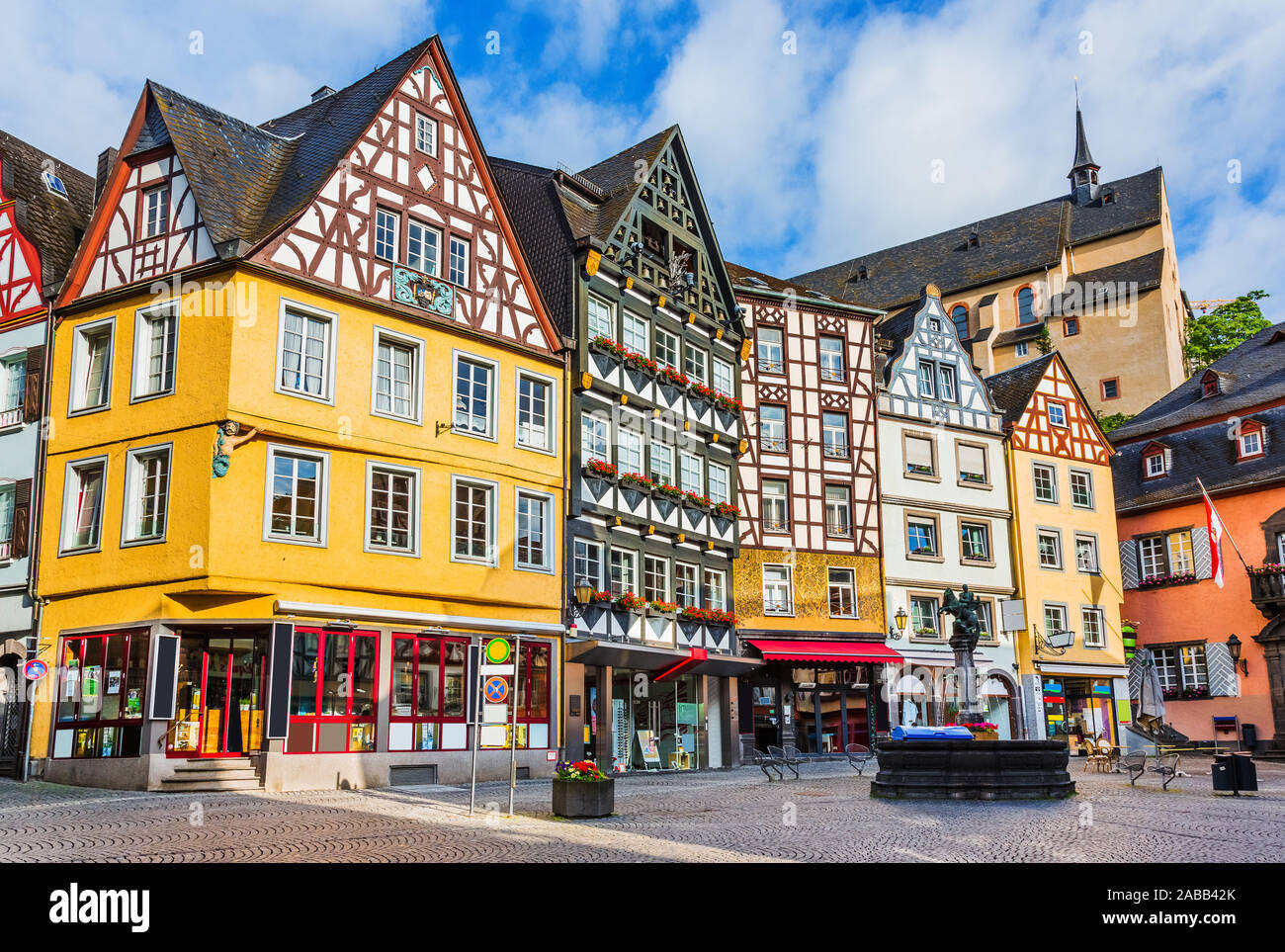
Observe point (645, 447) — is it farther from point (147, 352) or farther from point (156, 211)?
point (156, 211)

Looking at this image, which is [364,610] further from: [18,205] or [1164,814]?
[1164,814]

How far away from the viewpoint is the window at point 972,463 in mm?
38844

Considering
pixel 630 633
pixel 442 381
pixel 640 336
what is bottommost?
pixel 630 633

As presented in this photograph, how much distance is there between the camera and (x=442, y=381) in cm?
2402

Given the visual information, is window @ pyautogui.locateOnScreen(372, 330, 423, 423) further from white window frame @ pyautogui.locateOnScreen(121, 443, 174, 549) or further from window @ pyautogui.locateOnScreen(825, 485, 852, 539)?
window @ pyautogui.locateOnScreen(825, 485, 852, 539)

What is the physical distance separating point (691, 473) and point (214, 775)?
1527cm

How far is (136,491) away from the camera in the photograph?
2128cm

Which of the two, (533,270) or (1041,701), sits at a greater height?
(533,270)

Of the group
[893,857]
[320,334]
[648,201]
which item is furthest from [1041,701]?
[893,857]

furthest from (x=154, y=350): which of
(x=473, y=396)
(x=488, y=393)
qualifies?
(x=488, y=393)

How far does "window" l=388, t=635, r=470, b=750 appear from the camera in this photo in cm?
2211

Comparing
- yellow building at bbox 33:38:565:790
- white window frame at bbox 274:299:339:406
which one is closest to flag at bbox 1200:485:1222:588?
yellow building at bbox 33:38:565:790

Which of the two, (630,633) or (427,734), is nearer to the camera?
(427,734)

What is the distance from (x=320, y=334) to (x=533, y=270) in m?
8.14
